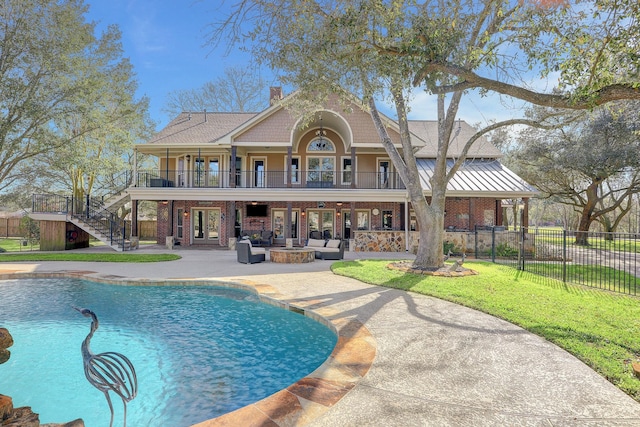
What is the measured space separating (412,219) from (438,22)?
14.8 metres

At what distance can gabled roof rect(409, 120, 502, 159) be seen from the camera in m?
21.0

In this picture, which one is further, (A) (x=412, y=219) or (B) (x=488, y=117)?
(A) (x=412, y=219)

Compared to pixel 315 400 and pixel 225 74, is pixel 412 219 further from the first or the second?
→ pixel 225 74

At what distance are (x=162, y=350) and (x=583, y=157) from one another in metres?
25.0

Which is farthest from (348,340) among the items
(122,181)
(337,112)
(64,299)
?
(122,181)

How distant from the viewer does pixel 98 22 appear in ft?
62.3

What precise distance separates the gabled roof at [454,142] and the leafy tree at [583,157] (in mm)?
4391

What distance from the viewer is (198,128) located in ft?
68.2

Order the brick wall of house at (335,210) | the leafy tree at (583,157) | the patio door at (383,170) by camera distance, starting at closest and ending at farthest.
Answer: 1. the leafy tree at (583,157)
2. the brick wall of house at (335,210)
3. the patio door at (383,170)

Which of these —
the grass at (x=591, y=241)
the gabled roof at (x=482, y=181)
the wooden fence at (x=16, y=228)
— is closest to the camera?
the grass at (x=591, y=241)

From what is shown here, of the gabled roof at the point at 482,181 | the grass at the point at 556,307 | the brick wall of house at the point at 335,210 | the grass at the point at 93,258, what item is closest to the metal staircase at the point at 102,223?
the grass at the point at 93,258

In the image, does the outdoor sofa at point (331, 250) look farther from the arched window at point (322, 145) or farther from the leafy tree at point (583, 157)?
the leafy tree at point (583, 157)

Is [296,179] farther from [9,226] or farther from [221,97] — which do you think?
[9,226]

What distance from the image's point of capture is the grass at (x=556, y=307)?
4.11m
